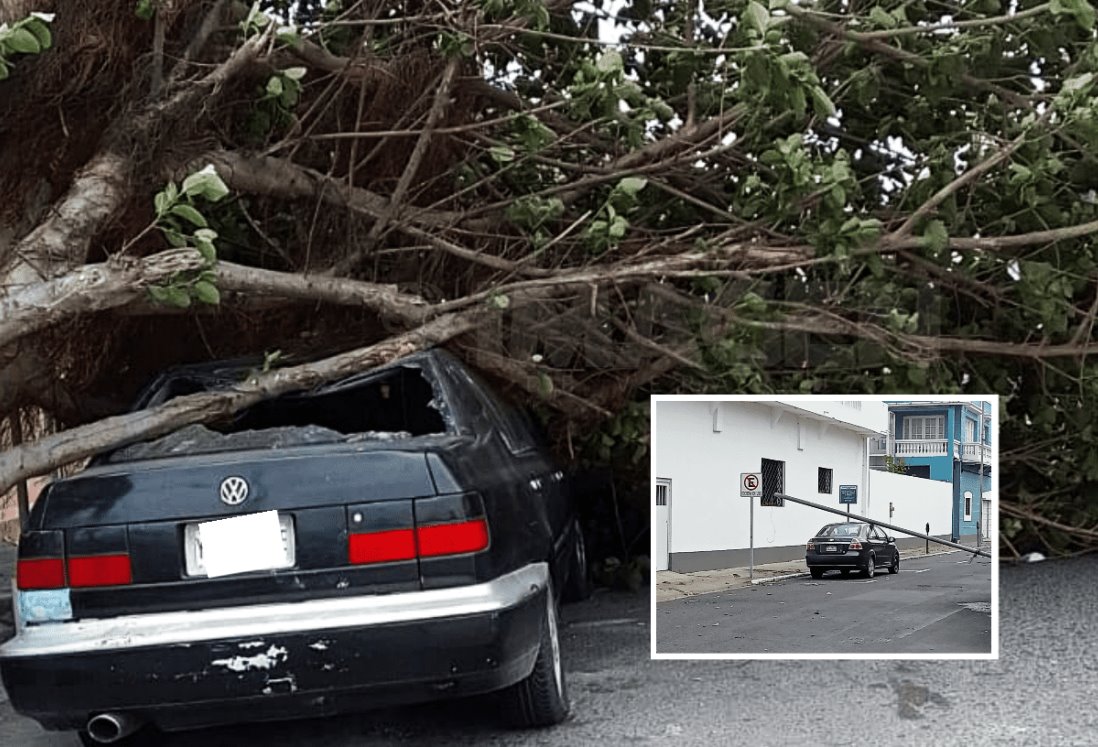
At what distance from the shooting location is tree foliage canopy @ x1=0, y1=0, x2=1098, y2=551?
15.2 feet

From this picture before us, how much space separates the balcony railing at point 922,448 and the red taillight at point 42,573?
267cm

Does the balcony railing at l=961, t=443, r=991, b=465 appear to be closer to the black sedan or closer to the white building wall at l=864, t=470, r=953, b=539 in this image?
the white building wall at l=864, t=470, r=953, b=539

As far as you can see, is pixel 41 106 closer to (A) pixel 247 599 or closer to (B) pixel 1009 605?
(A) pixel 247 599

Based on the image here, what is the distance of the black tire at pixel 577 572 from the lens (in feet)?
18.6

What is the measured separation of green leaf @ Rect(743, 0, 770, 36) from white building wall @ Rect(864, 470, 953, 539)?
161 centimetres

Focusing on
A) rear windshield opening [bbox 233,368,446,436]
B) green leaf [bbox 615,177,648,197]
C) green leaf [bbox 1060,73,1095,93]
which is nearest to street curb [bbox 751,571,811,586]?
rear windshield opening [bbox 233,368,446,436]

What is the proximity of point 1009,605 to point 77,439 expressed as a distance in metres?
4.17

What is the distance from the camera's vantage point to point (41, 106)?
4.74m

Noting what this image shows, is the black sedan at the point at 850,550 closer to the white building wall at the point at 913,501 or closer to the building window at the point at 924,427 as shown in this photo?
the white building wall at the point at 913,501

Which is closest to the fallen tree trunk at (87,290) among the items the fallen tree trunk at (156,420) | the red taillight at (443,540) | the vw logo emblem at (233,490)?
the fallen tree trunk at (156,420)

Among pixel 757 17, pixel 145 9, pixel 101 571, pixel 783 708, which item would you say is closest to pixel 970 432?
pixel 783 708

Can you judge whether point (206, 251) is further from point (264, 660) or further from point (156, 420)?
point (264, 660)

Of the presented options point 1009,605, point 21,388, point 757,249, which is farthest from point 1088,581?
point 21,388

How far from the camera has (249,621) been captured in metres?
3.23
